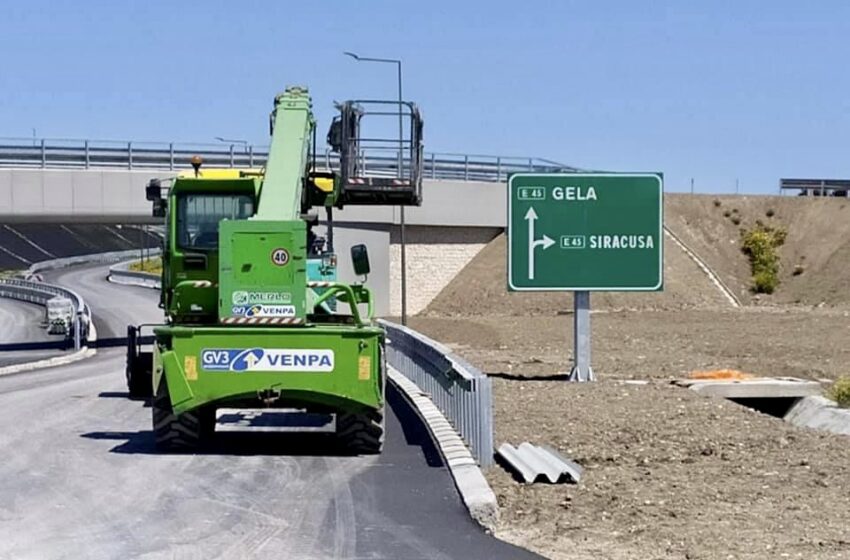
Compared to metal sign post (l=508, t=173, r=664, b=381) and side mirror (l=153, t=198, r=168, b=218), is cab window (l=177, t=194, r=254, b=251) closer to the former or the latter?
side mirror (l=153, t=198, r=168, b=218)

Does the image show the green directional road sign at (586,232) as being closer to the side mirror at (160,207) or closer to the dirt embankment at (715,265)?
the side mirror at (160,207)

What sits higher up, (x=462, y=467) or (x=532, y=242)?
(x=532, y=242)

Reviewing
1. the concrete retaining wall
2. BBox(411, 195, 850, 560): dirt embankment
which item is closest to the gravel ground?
BBox(411, 195, 850, 560): dirt embankment

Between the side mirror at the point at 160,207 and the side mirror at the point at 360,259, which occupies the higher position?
the side mirror at the point at 160,207

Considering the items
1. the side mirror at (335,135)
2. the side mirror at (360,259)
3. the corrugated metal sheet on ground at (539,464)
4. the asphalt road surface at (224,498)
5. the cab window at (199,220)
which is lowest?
the asphalt road surface at (224,498)

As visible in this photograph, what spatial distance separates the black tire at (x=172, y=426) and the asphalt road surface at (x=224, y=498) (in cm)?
22

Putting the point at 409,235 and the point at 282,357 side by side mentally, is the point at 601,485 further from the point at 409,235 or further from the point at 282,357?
the point at 409,235

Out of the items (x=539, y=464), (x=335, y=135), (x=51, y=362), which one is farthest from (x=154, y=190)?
(x=51, y=362)

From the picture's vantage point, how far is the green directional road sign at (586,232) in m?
27.0

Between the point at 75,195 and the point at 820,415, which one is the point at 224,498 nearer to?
the point at 820,415

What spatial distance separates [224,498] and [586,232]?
49.7 feet

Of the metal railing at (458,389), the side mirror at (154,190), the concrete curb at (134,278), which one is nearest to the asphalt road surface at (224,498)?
the metal railing at (458,389)

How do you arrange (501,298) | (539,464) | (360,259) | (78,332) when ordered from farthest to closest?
(501,298) → (78,332) → (360,259) → (539,464)

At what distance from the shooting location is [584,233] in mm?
27250
